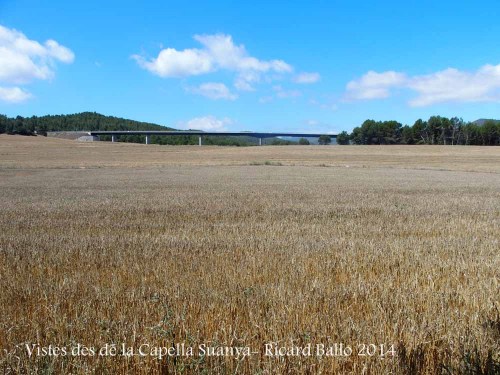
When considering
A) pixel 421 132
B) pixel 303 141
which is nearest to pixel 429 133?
pixel 421 132

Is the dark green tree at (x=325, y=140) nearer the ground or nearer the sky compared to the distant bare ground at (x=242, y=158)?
nearer the sky

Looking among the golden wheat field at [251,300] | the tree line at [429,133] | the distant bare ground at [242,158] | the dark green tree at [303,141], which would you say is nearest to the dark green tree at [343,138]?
the tree line at [429,133]

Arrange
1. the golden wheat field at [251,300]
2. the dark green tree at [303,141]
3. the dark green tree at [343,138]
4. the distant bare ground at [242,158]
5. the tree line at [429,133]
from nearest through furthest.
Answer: the golden wheat field at [251,300]
the distant bare ground at [242,158]
the tree line at [429,133]
the dark green tree at [343,138]
the dark green tree at [303,141]

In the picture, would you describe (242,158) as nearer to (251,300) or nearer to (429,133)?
(251,300)

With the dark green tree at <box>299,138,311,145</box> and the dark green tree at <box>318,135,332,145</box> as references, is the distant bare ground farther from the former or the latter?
the dark green tree at <box>299,138,311,145</box>

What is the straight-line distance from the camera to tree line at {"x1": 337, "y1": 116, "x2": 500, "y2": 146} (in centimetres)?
14225

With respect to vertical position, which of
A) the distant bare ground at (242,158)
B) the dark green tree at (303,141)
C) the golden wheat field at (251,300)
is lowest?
the golden wheat field at (251,300)

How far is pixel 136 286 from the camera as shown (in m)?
5.35

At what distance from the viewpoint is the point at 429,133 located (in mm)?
150750

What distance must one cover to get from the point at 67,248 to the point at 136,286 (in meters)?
2.91

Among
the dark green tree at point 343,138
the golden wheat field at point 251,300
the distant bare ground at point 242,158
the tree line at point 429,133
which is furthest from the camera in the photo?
the dark green tree at point 343,138

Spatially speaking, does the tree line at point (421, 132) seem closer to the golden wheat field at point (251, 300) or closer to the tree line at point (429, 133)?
the tree line at point (429, 133)

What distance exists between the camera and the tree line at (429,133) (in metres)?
142

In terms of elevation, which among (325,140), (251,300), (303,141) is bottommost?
(251,300)
